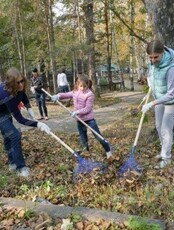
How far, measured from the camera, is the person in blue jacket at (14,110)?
4.56m

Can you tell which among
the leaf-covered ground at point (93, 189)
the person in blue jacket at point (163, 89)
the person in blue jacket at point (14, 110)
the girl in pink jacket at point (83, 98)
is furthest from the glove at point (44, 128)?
the person in blue jacket at point (163, 89)

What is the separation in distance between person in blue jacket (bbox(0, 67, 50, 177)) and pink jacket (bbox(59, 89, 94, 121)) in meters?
1.07

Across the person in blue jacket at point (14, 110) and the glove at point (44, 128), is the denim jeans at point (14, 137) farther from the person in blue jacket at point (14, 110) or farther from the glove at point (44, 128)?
the glove at point (44, 128)

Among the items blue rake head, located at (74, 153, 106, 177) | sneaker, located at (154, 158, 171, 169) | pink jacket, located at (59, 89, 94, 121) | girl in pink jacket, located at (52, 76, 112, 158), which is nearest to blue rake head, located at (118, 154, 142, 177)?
blue rake head, located at (74, 153, 106, 177)

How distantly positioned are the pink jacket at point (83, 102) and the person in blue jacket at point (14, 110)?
1075 mm

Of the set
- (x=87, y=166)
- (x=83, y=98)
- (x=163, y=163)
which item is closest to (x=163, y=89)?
(x=163, y=163)

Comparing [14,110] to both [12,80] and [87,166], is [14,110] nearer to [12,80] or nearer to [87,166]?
[12,80]

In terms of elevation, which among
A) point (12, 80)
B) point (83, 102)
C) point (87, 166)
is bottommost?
point (87, 166)

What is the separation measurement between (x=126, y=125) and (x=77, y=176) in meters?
5.96

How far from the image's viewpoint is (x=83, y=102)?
5.92 m

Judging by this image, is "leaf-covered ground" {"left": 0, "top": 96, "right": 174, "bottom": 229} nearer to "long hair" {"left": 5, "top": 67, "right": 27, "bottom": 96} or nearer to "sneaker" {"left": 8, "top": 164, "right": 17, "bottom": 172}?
"sneaker" {"left": 8, "top": 164, "right": 17, "bottom": 172}

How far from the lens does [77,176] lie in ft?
14.0

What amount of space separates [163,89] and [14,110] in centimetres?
213

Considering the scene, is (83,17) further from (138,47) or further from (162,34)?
(138,47)
